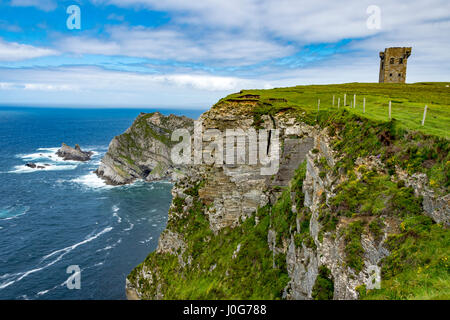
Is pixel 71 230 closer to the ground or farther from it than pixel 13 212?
closer to the ground

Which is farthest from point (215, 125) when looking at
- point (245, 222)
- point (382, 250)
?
point (382, 250)

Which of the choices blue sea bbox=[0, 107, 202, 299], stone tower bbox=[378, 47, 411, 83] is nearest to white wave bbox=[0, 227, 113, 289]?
blue sea bbox=[0, 107, 202, 299]

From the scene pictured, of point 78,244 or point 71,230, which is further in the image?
point 71,230

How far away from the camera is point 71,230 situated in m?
76.1

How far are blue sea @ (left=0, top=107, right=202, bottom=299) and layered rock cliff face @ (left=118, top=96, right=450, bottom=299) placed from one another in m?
18.1

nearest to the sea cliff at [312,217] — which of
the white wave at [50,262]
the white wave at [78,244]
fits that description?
the white wave at [50,262]

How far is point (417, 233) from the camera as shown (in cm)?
1195

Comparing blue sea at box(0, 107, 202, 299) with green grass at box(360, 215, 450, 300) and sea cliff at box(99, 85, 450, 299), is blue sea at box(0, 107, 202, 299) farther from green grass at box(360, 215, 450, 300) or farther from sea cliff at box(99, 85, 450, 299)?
green grass at box(360, 215, 450, 300)

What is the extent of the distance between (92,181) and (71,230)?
147 feet

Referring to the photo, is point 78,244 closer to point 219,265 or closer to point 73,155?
point 219,265

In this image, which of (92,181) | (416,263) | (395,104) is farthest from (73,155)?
(416,263)

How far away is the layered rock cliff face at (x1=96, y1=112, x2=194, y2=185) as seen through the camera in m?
121

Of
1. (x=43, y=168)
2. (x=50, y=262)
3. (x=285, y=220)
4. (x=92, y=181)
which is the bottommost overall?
(x=50, y=262)
